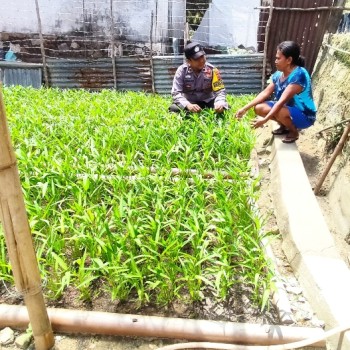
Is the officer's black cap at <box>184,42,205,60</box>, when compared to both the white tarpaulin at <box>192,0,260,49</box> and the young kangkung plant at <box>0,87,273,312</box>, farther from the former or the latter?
the white tarpaulin at <box>192,0,260,49</box>

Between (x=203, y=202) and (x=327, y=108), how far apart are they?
10.8ft

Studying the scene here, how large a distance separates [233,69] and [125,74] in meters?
2.81

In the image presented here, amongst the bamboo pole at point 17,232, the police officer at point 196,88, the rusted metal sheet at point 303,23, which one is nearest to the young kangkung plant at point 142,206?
the police officer at point 196,88

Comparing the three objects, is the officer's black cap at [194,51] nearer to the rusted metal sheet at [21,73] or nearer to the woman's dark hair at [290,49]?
the woman's dark hair at [290,49]

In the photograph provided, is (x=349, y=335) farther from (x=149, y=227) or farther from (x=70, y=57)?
(x=70, y=57)

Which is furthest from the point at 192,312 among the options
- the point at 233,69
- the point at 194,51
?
the point at 233,69

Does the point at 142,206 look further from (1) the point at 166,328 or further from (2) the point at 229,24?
(2) the point at 229,24

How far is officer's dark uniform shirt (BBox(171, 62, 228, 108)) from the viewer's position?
5.06m

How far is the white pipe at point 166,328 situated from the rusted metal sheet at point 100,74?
27.8ft

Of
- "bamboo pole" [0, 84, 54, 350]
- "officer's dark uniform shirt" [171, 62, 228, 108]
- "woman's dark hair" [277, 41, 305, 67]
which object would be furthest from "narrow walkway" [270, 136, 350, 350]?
"officer's dark uniform shirt" [171, 62, 228, 108]

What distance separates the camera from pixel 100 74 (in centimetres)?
976

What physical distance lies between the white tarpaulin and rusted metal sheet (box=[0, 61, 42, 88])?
15.5 ft

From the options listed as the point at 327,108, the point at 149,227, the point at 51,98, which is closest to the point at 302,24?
the point at 327,108

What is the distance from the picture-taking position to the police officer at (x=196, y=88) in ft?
16.1
